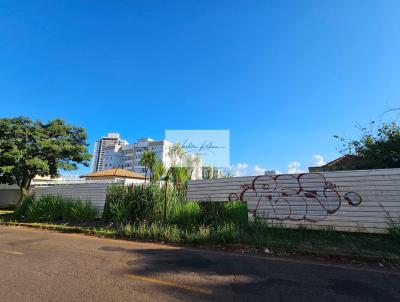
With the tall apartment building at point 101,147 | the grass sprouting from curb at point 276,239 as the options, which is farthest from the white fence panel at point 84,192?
the tall apartment building at point 101,147

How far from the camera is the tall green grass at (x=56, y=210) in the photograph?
1211 centimetres

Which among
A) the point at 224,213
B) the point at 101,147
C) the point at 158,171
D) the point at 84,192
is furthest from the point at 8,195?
the point at 101,147

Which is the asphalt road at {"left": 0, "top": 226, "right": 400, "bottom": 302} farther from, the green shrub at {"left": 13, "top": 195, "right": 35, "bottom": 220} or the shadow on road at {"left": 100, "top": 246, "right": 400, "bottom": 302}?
the green shrub at {"left": 13, "top": 195, "right": 35, "bottom": 220}

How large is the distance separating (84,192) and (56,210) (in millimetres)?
1595

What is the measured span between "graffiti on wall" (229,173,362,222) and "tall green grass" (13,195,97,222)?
720 centimetres

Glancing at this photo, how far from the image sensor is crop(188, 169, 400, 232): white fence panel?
24.0ft

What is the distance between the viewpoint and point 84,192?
13.1 m

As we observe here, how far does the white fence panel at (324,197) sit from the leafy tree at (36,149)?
1586 centimetres

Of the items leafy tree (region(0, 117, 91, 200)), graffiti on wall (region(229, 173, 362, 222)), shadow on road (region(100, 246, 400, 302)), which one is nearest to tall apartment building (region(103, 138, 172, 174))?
leafy tree (region(0, 117, 91, 200))

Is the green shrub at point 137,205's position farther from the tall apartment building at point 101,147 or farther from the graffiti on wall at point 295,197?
the tall apartment building at point 101,147

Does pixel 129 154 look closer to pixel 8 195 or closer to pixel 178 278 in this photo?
pixel 8 195

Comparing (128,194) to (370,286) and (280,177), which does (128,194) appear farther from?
(370,286)

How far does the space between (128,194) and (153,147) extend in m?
88.4

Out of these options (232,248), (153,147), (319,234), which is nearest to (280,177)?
(319,234)
